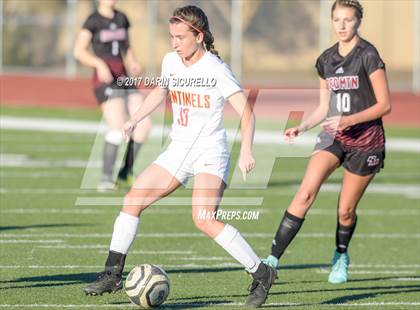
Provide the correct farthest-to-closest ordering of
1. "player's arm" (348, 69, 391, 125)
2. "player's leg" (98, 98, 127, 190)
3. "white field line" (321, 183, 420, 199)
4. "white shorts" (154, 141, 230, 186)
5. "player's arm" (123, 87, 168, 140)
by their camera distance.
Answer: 1. "white field line" (321, 183, 420, 199)
2. "player's leg" (98, 98, 127, 190)
3. "player's arm" (348, 69, 391, 125)
4. "player's arm" (123, 87, 168, 140)
5. "white shorts" (154, 141, 230, 186)

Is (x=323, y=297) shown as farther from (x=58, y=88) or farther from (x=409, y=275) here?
(x=58, y=88)

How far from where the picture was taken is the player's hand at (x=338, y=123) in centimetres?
877

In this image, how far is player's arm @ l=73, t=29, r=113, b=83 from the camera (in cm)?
1458

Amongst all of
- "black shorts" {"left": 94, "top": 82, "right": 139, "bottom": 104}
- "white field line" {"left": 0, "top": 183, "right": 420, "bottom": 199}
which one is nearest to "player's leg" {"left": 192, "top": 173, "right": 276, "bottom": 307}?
"white field line" {"left": 0, "top": 183, "right": 420, "bottom": 199}

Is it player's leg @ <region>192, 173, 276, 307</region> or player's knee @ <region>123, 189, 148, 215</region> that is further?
player's knee @ <region>123, 189, 148, 215</region>

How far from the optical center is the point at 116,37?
50.8ft

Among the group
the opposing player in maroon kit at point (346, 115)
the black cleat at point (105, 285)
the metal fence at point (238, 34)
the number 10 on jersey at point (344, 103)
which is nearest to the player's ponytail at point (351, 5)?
the opposing player in maroon kit at point (346, 115)

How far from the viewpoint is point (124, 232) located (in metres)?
8.27

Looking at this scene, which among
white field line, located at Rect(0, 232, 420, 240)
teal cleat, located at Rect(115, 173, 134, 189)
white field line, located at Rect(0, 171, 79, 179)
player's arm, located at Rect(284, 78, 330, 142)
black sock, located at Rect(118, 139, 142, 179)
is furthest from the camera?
white field line, located at Rect(0, 171, 79, 179)

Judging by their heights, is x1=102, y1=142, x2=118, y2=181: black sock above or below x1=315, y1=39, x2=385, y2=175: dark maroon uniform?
below

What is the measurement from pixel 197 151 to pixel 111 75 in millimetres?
6879

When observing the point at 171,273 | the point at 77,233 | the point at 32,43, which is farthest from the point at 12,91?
the point at 171,273

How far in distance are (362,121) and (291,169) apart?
9426mm

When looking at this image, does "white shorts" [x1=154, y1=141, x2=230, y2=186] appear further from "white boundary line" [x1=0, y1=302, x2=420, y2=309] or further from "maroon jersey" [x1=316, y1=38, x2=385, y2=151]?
"maroon jersey" [x1=316, y1=38, x2=385, y2=151]
